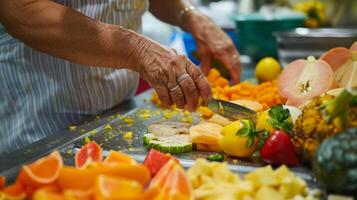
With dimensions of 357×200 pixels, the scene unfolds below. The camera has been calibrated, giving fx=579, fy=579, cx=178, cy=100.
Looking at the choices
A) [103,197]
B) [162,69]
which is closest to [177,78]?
[162,69]

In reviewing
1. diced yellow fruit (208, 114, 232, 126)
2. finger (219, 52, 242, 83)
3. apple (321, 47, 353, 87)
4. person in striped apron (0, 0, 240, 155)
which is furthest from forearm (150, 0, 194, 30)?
diced yellow fruit (208, 114, 232, 126)

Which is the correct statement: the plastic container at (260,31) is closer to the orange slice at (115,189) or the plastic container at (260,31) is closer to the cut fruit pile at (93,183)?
the cut fruit pile at (93,183)

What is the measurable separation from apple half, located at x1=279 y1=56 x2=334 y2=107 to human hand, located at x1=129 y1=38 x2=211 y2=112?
13.0 inches

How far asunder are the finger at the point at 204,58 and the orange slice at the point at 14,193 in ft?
5.24

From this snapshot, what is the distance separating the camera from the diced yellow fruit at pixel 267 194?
4.03 feet

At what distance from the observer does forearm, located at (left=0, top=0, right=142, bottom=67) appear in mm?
1810

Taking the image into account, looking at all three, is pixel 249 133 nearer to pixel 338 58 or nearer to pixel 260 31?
pixel 338 58

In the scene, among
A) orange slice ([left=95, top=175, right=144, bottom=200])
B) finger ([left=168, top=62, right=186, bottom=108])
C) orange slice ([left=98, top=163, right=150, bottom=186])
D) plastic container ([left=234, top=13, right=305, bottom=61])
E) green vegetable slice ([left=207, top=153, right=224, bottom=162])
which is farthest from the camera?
plastic container ([left=234, top=13, right=305, bottom=61])

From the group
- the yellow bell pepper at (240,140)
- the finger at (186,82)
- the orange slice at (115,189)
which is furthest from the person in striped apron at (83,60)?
the orange slice at (115,189)

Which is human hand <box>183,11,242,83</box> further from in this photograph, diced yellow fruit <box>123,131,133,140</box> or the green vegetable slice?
the green vegetable slice

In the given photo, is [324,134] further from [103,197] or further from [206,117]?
[206,117]

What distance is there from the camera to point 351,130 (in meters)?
1.30

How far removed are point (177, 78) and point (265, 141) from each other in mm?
387

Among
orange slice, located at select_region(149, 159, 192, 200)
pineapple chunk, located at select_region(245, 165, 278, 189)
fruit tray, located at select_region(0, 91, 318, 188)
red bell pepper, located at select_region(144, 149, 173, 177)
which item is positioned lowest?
fruit tray, located at select_region(0, 91, 318, 188)
